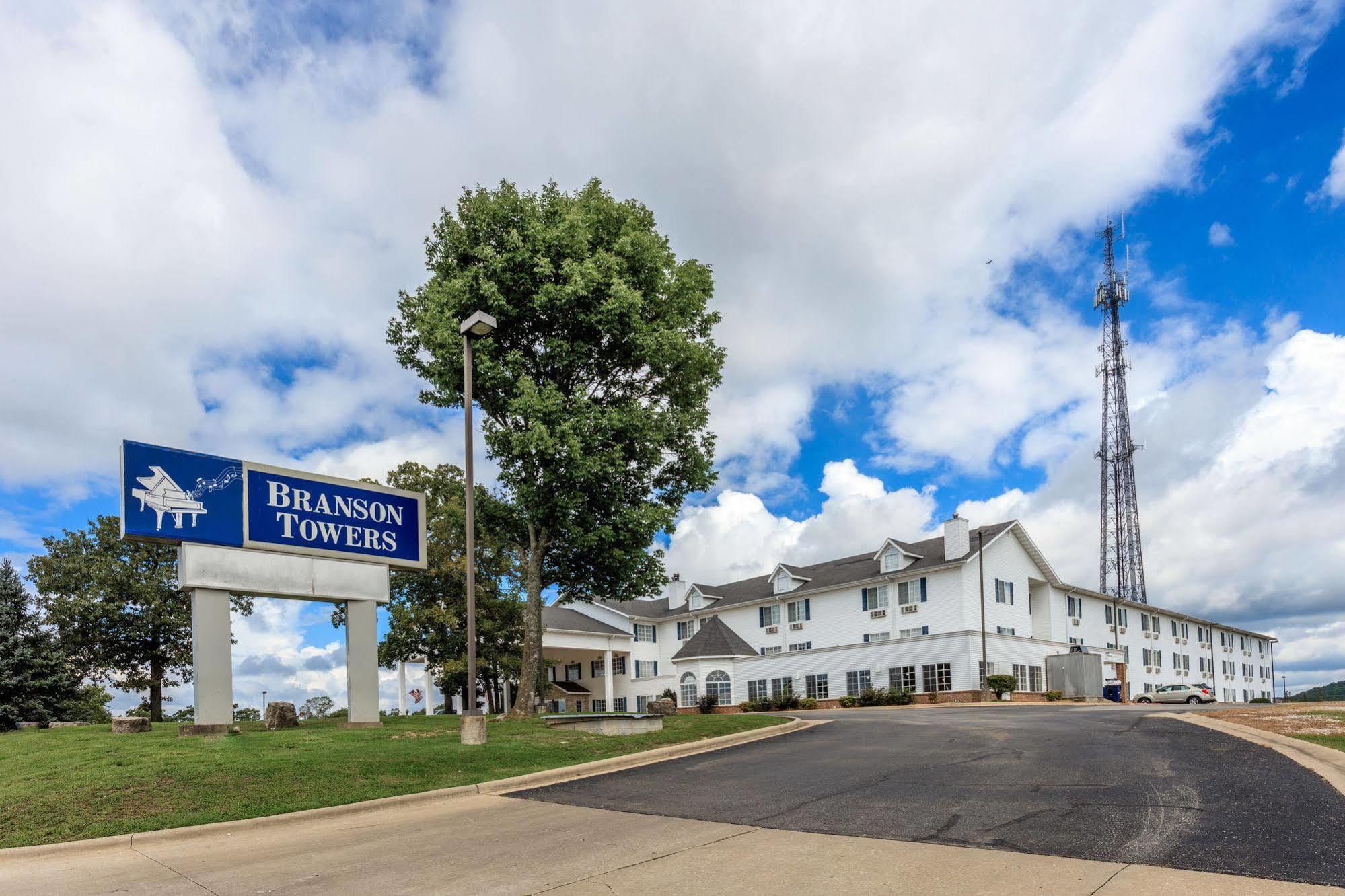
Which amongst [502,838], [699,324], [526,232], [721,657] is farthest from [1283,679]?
[502,838]

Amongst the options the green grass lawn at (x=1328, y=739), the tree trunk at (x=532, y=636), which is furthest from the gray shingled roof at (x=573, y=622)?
the green grass lawn at (x=1328, y=739)

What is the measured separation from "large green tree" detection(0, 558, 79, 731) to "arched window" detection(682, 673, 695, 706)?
31.4 m

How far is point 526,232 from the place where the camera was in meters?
23.4

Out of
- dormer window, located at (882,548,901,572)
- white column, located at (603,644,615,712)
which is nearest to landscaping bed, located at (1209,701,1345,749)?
dormer window, located at (882,548,901,572)

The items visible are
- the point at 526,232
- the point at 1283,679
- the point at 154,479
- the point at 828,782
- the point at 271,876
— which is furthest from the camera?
the point at 1283,679

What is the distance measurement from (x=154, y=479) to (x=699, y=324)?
15.8 meters

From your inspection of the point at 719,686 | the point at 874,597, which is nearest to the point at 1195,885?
the point at 874,597

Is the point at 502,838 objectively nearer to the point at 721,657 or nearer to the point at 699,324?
the point at 699,324

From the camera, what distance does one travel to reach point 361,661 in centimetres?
1964

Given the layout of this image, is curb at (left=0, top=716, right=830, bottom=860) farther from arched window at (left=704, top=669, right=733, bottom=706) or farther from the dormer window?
arched window at (left=704, top=669, right=733, bottom=706)

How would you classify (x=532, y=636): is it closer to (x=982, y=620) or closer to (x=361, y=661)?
(x=361, y=661)

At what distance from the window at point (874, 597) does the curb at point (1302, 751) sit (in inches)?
1171

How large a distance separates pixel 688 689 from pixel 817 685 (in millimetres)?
7937

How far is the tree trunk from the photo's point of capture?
22688 millimetres
